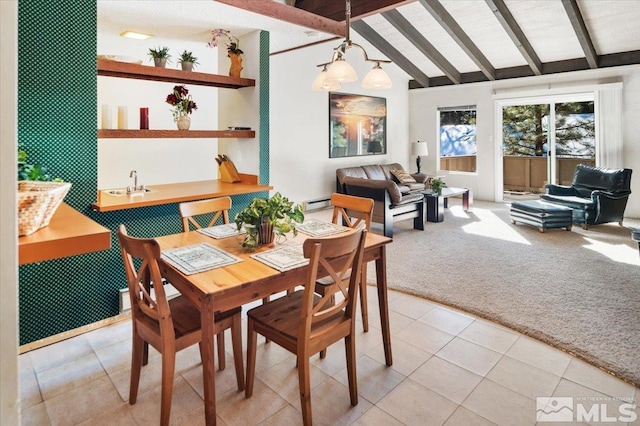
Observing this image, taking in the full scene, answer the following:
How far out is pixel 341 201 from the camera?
298 centimetres

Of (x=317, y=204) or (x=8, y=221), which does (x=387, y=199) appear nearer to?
(x=317, y=204)

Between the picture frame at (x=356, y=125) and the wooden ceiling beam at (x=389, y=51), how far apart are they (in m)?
0.78

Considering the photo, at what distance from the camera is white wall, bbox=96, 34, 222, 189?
403cm

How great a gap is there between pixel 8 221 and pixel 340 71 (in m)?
2.01

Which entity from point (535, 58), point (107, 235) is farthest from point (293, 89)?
point (107, 235)

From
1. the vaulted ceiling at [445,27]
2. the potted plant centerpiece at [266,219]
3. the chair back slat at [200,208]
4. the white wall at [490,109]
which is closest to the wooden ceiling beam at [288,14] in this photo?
the vaulted ceiling at [445,27]

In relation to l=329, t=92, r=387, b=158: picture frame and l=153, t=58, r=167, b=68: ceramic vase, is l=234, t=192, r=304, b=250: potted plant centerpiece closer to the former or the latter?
l=153, t=58, r=167, b=68: ceramic vase

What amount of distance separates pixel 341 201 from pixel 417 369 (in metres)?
1.28

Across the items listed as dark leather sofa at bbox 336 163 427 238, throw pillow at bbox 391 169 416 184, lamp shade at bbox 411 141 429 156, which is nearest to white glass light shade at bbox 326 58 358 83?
dark leather sofa at bbox 336 163 427 238

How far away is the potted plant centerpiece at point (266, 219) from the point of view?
7.11 ft

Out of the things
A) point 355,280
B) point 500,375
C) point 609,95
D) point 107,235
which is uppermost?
point 609,95

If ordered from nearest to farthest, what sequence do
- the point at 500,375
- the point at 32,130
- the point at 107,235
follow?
the point at 107,235, the point at 500,375, the point at 32,130

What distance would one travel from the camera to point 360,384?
2.14 metres

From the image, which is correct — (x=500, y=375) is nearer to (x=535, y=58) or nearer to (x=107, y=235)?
(x=107, y=235)
